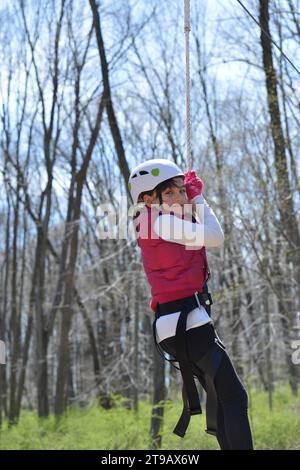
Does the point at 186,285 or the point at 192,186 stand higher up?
the point at 192,186

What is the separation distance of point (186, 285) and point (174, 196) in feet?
1.40

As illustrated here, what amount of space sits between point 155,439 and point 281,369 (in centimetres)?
1149

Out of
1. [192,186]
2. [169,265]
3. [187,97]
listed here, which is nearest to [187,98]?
[187,97]

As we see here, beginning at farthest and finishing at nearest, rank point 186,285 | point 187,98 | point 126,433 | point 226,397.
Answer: point 126,433 → point 187,98 → point 186,285 → point 226,397

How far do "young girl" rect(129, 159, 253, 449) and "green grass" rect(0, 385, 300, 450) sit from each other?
5.59 metres

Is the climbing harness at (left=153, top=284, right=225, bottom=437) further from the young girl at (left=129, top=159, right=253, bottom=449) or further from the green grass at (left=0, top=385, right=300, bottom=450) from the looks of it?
the green grass at (left=0, top=385, right=300, bottom=450)

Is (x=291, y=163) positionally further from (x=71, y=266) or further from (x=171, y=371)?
(x=171, y=371)

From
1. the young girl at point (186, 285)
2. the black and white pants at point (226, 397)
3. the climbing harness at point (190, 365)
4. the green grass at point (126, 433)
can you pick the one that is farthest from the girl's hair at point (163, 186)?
the green grass at point (126, 433)

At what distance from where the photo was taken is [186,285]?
302 cm

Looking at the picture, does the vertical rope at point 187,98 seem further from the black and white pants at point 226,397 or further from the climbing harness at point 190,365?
the black and white pants at point 226,397

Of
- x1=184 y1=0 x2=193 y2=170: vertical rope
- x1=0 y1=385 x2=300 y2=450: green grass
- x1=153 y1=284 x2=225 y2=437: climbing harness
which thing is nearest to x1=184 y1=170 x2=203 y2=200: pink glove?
x1=184 y1=0 x2=193 y2=170: vertical rope

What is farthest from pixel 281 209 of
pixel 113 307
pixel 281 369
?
pixel 281 369

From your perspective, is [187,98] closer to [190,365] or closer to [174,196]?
[174,196]
